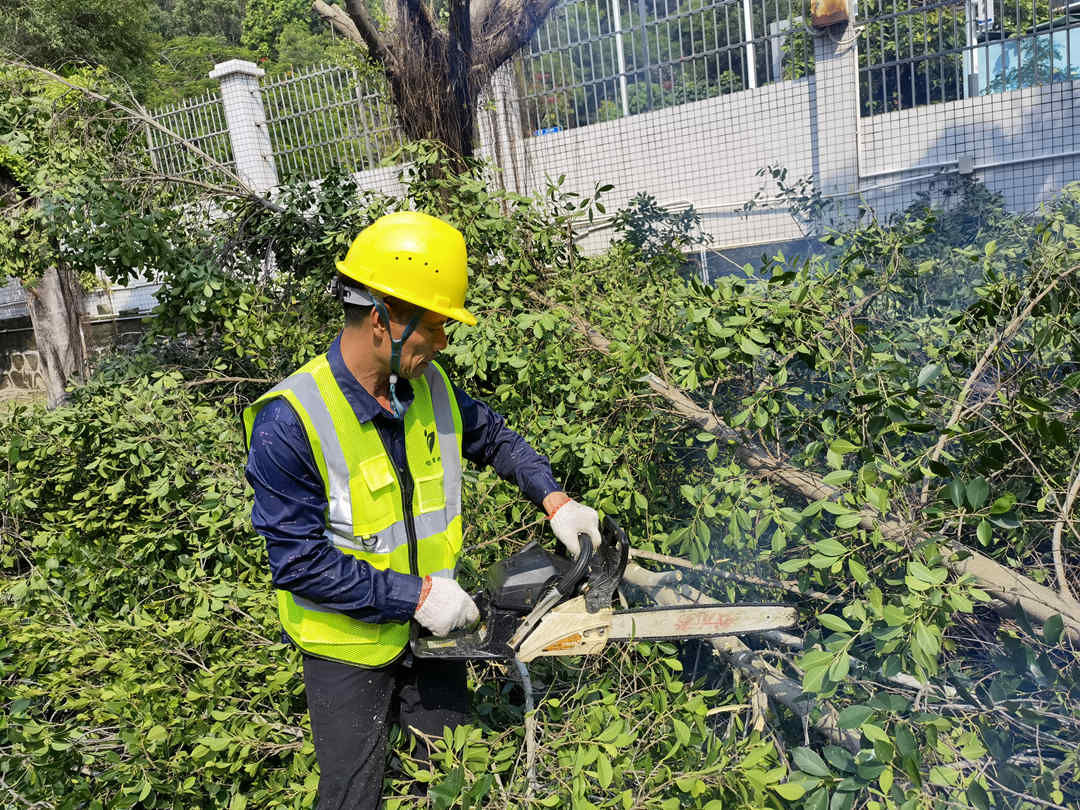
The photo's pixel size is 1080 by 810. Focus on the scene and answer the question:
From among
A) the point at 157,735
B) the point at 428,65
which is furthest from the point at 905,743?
the point at 428,65

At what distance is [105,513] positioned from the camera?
387cm

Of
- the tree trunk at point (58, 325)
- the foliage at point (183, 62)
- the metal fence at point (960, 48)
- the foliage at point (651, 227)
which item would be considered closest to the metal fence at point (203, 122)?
the tree trunk at point (58, 325)

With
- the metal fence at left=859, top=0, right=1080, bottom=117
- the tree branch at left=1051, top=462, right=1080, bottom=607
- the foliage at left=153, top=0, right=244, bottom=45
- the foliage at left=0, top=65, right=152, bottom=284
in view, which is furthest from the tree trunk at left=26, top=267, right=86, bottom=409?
the foliage at left=153, top=0, right=244, bottom=45

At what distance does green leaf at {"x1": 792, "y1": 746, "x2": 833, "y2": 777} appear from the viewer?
1.63 m

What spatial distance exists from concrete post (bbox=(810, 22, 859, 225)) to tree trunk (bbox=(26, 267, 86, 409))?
725 cm

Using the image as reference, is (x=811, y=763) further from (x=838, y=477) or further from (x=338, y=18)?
(x=338, y=18)

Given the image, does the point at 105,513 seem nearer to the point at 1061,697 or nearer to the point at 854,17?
the point at 1061,697

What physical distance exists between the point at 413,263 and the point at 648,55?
6.34 metres

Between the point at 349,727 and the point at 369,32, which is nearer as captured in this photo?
the point at 349,727

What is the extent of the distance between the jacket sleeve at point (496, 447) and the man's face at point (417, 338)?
367mm

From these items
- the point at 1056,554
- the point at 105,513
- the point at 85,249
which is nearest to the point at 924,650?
the point at 1056,554

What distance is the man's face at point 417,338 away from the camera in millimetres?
2010

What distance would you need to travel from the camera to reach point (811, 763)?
5.40 ft

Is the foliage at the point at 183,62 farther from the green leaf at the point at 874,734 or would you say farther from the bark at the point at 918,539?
the green leaf at the point at 874,734
